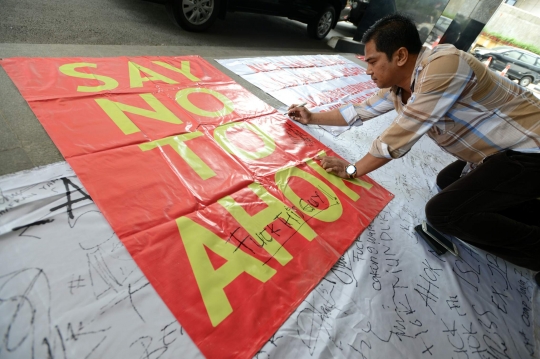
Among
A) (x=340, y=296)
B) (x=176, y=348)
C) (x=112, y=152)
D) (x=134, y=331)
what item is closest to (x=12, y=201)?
(x=112, y=152)

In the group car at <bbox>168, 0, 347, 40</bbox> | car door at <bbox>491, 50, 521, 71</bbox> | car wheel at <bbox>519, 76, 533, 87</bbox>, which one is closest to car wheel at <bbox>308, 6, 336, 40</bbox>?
car at <bbox>168, 0, 347, 40</bbox>

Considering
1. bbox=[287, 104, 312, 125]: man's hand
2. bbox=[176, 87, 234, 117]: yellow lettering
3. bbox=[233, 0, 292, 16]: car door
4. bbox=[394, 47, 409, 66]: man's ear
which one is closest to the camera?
bbox=[394, 47, 409, 66]: man's ear

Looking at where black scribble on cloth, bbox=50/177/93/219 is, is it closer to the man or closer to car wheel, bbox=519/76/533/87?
the man

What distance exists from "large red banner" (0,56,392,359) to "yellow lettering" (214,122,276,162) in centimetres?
1

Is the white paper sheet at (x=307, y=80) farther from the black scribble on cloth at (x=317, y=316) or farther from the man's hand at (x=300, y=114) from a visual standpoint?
the black scribble on cloth at (x=317, y=316)

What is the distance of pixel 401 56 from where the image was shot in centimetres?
128

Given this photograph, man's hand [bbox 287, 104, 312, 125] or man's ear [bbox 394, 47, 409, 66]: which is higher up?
man's ear [bbox 394, 47, 409, 66]

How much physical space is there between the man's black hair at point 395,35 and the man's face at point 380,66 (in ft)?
0.07

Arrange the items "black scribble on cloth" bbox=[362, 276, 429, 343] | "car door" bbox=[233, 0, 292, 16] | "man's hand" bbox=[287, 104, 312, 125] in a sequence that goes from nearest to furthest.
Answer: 1. "black scribble on cloth" bbox=[362, 276, 429, 343]
2. "man's hand" bbox=[287, 104, 312, 125]
3. "car door" bbox=[233, 0, 292, 16]

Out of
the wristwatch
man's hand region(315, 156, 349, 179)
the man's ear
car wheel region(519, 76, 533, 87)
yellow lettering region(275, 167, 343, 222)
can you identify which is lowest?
yellow lettering region(275, 167, 343, 222)

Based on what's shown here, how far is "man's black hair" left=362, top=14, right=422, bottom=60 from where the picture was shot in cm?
123

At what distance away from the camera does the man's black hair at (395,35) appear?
48.3 inches

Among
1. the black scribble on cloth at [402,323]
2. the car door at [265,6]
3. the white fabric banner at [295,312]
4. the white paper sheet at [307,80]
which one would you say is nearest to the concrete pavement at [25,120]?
the white fabric banner at [295,312]

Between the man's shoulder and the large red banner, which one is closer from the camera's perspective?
the large red banner
